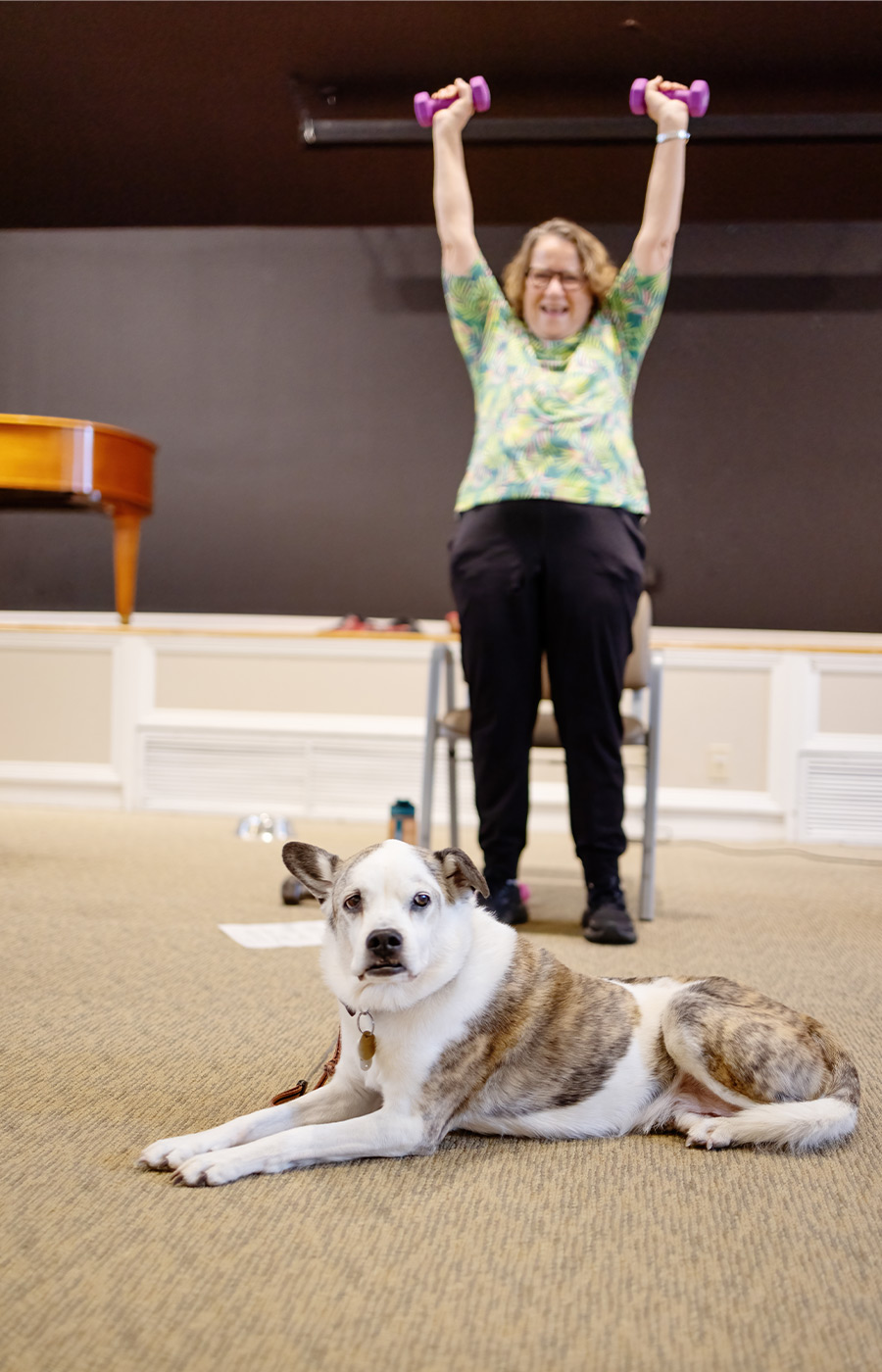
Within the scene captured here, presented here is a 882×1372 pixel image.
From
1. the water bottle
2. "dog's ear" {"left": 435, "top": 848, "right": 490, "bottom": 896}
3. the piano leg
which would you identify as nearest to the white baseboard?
the piano leg

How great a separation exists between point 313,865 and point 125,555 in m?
3.28

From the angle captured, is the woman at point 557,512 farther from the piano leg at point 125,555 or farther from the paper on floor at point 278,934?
the piano leg at point 125,555

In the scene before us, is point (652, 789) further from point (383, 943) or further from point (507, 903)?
point (383, 943)

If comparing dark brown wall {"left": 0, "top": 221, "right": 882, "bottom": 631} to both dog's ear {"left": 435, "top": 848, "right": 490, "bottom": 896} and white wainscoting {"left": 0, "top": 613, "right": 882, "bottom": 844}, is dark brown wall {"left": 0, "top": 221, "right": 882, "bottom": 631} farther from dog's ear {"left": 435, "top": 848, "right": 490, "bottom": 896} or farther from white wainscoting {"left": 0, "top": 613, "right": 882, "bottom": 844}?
dog's ear {"left": 435, "top": 848, "right": 490, "bottom": 896}

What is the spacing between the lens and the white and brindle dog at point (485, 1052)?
3.98ft

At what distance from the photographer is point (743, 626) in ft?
16.1

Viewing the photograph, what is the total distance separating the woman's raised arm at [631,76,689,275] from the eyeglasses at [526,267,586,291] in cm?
13

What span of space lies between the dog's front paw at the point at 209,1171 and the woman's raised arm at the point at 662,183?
194 cm

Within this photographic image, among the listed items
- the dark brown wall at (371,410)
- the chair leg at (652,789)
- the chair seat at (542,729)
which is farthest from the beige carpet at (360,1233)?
the dark brown wall at (371,410)

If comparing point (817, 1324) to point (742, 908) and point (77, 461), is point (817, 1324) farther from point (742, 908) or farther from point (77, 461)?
point (77, 461)

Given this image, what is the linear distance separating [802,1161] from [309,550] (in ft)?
13.8

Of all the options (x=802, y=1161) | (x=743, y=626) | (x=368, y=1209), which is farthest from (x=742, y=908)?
(x=743, y=626)

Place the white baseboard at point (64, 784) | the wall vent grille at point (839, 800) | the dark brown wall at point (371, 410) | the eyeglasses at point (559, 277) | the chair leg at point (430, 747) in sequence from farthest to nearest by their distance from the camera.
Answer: the dark brown wall at point (371, 410) → the white baseboard at point (64, 784) → the wall vent grille at point (839, 800) → the chair leg at point (430, 747) → the eyeglasses at point (559, 277)

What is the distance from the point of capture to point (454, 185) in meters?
2.38
